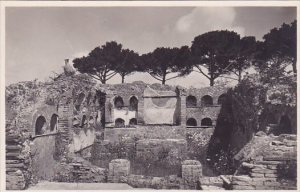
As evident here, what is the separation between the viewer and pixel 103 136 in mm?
17078

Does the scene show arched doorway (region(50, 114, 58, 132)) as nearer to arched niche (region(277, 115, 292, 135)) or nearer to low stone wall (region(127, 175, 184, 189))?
low stone wall (region(127, 175, 184, 189))

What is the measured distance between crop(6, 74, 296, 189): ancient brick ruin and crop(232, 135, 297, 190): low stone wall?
0.09 feet

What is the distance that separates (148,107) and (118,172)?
14359 mm

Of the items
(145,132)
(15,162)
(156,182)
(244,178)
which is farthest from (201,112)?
(15,162)

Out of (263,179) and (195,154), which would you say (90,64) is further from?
(263,179)

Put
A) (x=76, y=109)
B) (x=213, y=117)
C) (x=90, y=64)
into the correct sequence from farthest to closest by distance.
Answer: (x=90, y=64), (x=213, y=117), (x=76, y=109)

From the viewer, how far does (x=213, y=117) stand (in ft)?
73.8

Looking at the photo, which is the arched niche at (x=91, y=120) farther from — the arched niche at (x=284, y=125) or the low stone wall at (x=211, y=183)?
the low stone wall at (x=211, y=183)

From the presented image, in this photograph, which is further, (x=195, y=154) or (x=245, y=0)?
(x=195, y=154)

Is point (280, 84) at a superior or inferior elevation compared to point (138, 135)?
superior

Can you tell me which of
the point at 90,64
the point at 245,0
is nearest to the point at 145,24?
the point at 245,0

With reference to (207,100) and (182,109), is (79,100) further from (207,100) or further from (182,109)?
(207,100)

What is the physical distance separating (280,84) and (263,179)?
5081 millimetres

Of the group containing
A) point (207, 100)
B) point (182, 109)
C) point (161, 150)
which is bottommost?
point (161, 150)
